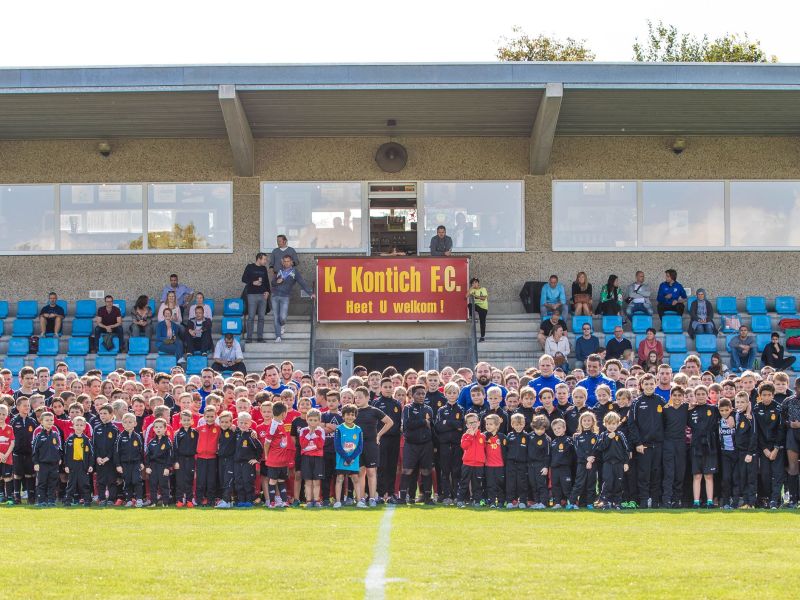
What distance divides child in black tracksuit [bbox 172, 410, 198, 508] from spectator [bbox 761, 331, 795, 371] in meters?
11.0

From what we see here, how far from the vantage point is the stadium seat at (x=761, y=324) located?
22.7m

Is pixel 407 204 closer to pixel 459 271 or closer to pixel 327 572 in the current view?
pixel 459 271

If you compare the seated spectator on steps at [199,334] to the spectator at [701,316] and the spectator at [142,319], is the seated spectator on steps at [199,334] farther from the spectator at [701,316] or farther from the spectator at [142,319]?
the spectator at [701,316]

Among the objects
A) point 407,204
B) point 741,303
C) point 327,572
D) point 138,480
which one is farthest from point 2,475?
point 741,303

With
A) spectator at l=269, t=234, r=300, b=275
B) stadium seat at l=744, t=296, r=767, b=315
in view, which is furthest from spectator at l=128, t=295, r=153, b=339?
stadium seat at l=744, t=296, r=767, b=315

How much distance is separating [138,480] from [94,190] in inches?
463

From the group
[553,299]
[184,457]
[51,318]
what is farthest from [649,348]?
[51,318]

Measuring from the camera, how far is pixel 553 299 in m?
22.5

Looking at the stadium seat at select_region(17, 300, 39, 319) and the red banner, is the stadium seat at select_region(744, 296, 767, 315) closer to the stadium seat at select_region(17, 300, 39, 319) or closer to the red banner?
the red banner

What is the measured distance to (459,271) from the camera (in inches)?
873

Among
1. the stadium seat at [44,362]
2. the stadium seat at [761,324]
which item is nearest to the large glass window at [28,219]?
the stadium seat at [44,362]

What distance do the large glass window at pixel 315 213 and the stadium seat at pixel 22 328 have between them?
4.86 m

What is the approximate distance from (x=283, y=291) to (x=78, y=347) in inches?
150

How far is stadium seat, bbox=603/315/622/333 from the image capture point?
21891mm
